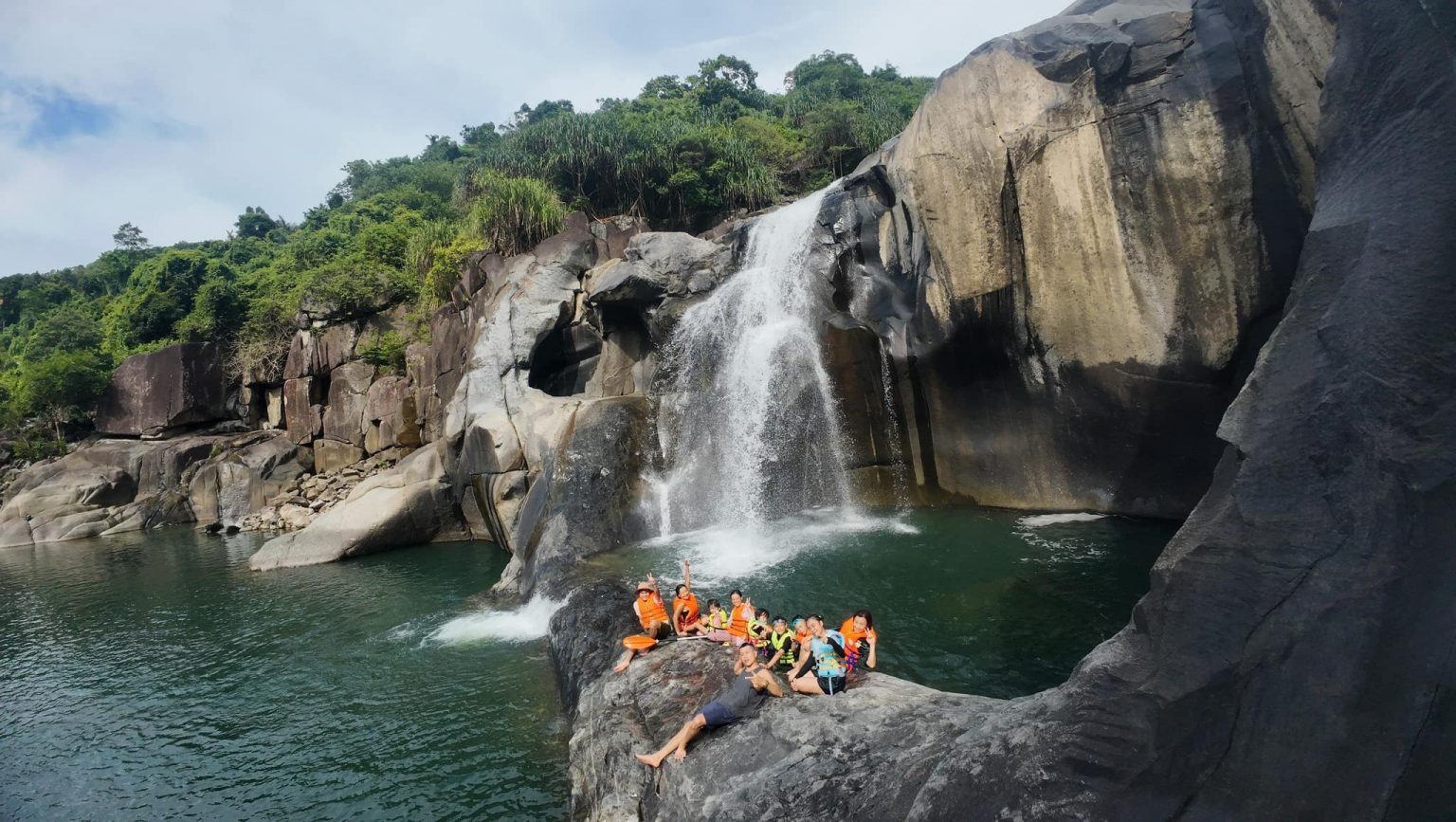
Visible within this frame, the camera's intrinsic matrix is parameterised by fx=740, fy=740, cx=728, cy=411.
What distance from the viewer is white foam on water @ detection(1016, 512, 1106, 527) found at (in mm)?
13391

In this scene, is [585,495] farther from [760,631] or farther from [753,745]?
[753,745]

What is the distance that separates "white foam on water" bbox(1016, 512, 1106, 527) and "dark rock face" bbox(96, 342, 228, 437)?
3311 cm

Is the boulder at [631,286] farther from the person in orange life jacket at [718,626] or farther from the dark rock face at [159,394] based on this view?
the dark rock face at [159,394]

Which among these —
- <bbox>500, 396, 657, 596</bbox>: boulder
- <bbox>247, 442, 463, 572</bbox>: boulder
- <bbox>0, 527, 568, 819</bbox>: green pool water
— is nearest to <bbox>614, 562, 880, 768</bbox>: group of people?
<bbox>0, 527, 568, 819</bbox>: green pool water

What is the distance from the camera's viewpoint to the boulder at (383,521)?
1891 centimetres

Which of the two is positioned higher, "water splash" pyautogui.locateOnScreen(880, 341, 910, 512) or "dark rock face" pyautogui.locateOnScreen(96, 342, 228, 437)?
"dark rock face" pyautogui.locateOnScreen(96, 342, 228, 437)

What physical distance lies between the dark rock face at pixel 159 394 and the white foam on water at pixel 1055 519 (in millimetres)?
33114

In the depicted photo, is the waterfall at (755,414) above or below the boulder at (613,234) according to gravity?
below

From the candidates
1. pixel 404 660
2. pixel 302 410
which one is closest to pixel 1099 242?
pixel 404 660

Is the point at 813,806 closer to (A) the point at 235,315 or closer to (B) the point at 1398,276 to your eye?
(B) the point at 1398,276

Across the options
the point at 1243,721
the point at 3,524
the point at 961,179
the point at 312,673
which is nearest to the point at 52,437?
the point at 3,524

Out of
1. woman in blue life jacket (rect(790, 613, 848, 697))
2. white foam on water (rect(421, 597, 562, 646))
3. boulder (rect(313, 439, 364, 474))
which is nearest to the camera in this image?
woman in blue life jacket (rect(790, 613, 848, 697))

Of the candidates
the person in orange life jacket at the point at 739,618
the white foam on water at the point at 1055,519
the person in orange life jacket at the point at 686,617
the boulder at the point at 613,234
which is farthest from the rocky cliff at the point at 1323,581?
the boulder at the point at 613,234

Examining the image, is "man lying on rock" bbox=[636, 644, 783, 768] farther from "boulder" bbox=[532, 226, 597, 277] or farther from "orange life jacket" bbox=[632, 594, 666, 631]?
"boulder" bbox=[532, 226, 597, 277]
